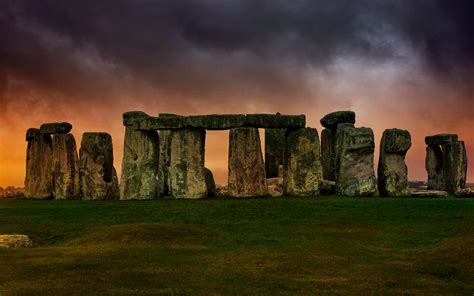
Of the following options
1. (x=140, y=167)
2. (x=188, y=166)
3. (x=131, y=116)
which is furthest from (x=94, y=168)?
(x=188, y=166)

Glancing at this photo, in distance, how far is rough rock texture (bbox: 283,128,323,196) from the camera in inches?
1062

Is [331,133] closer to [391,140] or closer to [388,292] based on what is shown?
[391,140]

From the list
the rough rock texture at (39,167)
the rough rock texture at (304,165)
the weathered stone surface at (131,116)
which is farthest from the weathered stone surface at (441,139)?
the rough rock texture at (39,167)

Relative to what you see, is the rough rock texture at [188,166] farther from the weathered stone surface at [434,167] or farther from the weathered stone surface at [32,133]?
the weathered stone surface at [434,167]

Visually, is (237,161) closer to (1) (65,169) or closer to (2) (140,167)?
(2) (140,167)

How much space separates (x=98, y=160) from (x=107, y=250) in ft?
46.9

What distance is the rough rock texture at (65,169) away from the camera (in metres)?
30.8

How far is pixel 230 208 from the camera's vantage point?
890 inches

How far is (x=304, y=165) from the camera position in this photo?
2702 cm

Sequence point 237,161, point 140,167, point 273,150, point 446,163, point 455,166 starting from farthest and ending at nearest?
1. point 273,150
2. point 446,163
3. point 455,166
4. point 140,167
5. point 237,161

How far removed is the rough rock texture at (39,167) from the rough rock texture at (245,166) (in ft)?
34.7

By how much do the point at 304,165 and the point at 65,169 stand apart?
1180 centimetres

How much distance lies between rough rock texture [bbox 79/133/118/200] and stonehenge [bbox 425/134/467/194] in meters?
16.5

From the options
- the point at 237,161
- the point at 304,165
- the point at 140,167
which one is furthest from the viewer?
the point at 140,167
